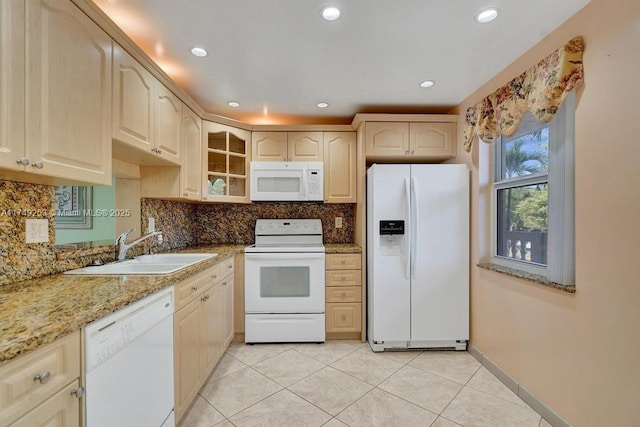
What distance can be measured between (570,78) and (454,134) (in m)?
1.22

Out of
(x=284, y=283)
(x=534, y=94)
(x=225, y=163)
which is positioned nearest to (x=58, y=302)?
(x=284, y=283)

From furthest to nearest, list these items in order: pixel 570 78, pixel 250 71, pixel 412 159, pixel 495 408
A: pixel 412 159 < pixel 250 71 < pixel 495 408 < pixel 570 78

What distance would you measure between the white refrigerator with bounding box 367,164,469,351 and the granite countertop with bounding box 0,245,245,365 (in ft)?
5.47

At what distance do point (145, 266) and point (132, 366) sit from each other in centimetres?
88

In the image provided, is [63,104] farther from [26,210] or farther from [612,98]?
[612,98]

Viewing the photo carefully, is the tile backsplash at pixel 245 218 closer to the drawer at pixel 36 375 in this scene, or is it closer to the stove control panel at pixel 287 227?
the stove control panel at pixel 287 227

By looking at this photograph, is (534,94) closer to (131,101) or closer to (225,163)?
(131,101)

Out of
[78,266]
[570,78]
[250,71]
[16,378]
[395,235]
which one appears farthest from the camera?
[395,235]

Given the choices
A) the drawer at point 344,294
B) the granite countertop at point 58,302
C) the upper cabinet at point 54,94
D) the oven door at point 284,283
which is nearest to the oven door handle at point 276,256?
the oven door at point 284,283

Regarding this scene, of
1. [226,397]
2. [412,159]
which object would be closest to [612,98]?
[412,159]

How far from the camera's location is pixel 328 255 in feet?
8.70

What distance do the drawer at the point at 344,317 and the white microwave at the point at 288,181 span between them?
3.66 feet

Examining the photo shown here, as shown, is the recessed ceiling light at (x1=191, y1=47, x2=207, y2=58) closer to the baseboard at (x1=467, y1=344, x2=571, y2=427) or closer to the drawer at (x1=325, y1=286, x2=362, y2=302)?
the drawer at (x1=325, y1=286, x2=362, y2=302)

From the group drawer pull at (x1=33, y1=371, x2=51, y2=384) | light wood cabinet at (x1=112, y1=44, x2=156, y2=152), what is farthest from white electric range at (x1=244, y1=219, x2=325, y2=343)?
drawer pull at (x1=33, y1=371, x2=51, y2=384)
